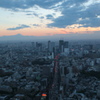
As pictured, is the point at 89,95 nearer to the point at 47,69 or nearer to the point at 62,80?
the point at 62,80

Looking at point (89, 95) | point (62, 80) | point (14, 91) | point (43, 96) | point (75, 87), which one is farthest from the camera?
point (62, 80)

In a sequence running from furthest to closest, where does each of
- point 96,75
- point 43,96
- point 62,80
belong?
point 96,75 → point 62,80 → point 43,96

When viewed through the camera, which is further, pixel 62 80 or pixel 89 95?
pixel 62 80

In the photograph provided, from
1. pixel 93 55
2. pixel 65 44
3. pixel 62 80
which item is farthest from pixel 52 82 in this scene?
pixel 65 44

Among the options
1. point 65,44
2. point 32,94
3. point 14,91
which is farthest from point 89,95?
point 65,44

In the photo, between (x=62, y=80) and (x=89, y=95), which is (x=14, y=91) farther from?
(x=89, y=95)

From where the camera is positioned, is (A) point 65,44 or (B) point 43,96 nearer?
(B) point 43,96

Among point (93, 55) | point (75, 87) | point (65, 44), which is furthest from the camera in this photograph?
point (65, 44)

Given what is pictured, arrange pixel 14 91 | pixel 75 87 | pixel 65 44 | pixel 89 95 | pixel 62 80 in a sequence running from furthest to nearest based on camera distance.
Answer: pixel 65 44
pixel 62 80
pixel 75 87
pixel 14 91
pixel 89 95
